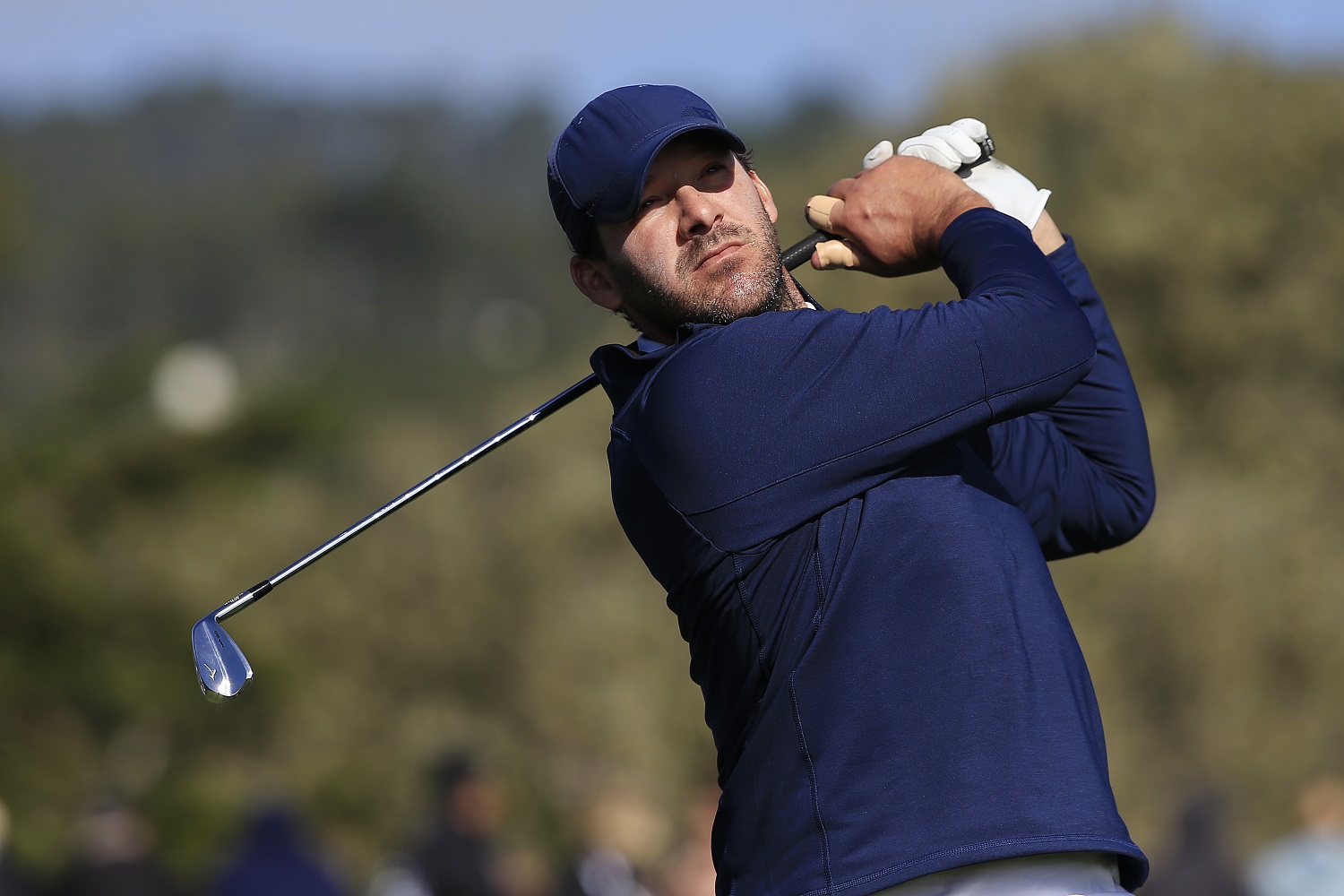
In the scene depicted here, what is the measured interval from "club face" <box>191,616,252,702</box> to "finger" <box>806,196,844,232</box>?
1267 millimetres

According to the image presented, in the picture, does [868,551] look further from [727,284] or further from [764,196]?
[764,196]

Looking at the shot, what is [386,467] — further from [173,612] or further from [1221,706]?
[1221,706]

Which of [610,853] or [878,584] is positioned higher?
[878,584]

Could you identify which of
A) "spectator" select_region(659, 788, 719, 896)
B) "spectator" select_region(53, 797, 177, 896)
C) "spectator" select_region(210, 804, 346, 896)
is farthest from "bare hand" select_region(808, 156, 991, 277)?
"spectator" select_region(53, 797, 177, 896)

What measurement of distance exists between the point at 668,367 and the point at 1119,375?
0.93 metres

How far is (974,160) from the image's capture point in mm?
2844

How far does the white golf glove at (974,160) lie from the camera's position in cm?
279

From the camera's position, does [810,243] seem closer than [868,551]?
No

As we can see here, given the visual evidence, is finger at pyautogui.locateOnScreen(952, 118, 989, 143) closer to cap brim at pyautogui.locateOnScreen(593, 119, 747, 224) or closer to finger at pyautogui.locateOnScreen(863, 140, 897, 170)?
finger at pyautogui.locateOnScreen(863, 140, 897, 170)

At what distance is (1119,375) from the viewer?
2910 millimetres

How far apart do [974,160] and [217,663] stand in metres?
1.59

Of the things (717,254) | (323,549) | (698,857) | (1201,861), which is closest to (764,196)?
(717,254)

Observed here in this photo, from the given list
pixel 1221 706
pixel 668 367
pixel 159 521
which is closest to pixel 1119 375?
pixel 668 367

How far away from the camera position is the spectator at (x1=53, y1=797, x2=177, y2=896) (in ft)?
27.2
